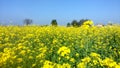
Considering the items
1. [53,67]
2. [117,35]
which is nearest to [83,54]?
[53,67]

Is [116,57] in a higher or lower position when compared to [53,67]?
lower

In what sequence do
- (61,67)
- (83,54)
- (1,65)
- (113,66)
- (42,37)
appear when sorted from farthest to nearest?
(42,37) → (83,54) → (1,65) → (61,67) → (113,66)

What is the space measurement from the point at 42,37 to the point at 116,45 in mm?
2601

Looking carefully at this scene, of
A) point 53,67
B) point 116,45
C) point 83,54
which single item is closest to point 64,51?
point 53,67

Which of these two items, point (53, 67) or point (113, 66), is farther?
point (53, 67)

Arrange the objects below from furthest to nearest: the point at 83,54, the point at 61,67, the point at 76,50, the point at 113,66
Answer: the point at 76,50 → the point at 83,54 → the point at 61,67 → the point at 113,66

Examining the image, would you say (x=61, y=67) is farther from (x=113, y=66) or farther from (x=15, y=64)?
(x=15, y=64)

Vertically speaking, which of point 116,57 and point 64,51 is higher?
point 64,51

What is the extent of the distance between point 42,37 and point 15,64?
5345mm

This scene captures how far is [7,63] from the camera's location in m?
4.41

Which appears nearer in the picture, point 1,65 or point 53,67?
point 53,67

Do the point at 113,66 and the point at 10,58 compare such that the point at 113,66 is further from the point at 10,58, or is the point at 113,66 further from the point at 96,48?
the point at 96,48

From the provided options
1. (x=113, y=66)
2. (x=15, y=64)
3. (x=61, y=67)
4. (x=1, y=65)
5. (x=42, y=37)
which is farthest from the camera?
(x=42, y=37)

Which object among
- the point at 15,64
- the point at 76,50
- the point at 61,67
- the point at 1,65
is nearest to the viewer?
the point at 61,67
